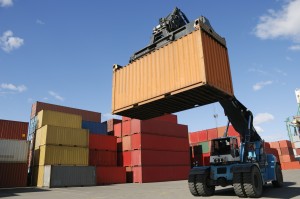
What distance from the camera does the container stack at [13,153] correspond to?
24016mm

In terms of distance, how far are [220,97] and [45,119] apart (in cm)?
2175

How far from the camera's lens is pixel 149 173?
29.2m

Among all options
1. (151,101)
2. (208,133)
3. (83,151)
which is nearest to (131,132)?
(83,151)

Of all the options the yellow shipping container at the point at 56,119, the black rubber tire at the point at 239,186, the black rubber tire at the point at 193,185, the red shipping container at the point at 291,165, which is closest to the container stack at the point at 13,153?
the yellow shipping container at the point at 56,119

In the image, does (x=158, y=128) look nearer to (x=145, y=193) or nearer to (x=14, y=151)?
(x=14, y=151)

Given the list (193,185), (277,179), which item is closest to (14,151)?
(193,185)

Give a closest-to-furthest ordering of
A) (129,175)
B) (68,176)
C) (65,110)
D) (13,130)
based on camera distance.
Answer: (68,176) → (13,130) → (129,175) → (65,110)

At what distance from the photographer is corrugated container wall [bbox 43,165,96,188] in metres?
23.4

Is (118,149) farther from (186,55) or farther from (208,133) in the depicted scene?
(186,55)

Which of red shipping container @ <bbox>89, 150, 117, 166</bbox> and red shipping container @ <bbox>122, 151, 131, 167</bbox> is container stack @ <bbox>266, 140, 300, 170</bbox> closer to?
red shipping container @ <bbox>122, 151, 131, 167</bbox>

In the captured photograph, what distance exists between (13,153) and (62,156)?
4373 millimetres

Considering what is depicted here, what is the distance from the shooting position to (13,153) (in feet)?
79.7

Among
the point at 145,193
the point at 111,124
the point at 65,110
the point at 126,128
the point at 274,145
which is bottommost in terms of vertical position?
the point at 145,193

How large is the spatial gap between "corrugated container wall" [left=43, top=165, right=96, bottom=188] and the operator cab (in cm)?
1550
